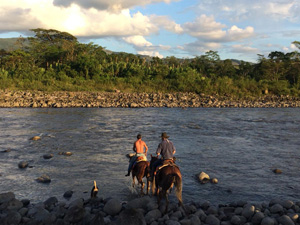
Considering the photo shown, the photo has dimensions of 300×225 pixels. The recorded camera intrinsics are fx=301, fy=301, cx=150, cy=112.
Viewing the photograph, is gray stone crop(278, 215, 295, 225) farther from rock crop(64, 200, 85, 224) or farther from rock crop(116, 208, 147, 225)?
rock crop(64, 200, 85, 224)

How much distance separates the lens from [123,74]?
194 feet

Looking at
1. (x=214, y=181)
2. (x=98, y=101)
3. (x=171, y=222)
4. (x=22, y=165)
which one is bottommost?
(x=22, y=165)

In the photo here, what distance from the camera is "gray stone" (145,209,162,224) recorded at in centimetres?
701

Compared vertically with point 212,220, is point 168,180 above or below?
above

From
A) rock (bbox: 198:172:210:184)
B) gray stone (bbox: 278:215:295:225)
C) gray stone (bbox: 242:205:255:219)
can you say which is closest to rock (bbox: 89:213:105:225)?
gray stone (bbox: 242:205:255:219)

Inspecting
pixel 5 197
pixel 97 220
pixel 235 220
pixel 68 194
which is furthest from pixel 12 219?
pixel 235 220

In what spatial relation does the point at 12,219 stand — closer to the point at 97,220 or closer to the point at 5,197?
the point at 5,197

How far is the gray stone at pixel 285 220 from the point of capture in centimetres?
680

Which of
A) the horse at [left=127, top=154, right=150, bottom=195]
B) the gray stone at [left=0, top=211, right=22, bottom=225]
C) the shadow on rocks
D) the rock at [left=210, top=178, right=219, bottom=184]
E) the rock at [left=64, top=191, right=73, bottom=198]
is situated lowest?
the rock at [left=64, top=191, right=73, bottom=198]

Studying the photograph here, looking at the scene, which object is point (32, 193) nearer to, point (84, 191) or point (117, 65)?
point (84, 191)

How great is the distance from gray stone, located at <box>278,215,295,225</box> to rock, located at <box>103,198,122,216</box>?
12.5 feet

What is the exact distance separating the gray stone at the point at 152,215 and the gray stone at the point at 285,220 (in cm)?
279

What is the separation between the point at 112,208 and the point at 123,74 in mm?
52895

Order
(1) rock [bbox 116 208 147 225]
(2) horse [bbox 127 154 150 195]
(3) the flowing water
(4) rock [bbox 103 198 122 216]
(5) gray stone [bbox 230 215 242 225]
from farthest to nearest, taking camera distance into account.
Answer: (3) the flowing water → (2) horse [bbox 127 154 150 195] → (4) rock [bbox 103 198 122 216] → (5) gray stone [bbox 230 215 242 225] → (1) rock [bbox 116 208 147 225]
